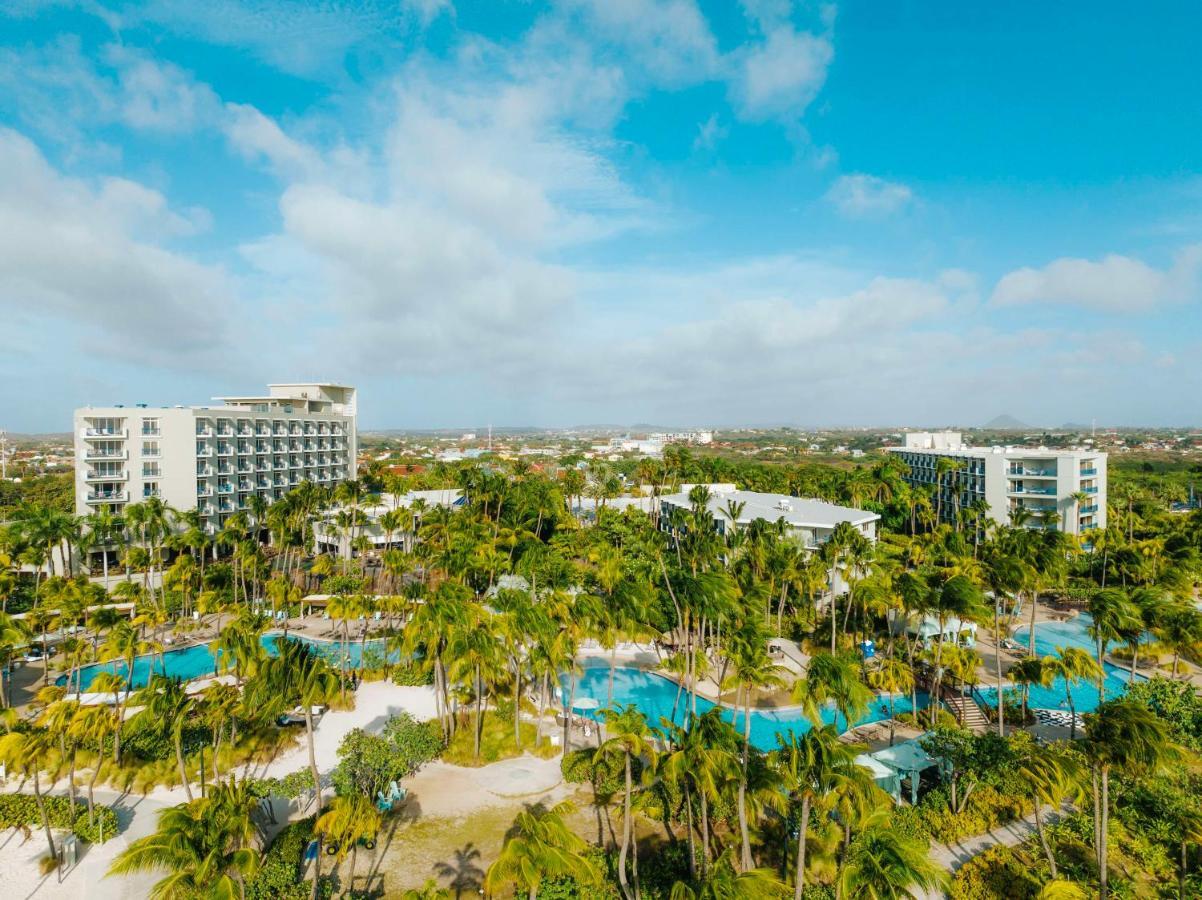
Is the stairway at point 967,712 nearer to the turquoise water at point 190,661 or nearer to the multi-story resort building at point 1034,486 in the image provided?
the turquoise water at point 190,661

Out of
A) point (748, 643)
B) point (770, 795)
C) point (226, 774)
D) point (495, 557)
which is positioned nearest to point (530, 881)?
point (770, 795)

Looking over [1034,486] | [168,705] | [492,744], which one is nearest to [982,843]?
[492,744]

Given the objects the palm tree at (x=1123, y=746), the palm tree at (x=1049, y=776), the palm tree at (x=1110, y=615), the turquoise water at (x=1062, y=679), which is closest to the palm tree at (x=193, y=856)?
the palm tree at (x=1049, y=776)

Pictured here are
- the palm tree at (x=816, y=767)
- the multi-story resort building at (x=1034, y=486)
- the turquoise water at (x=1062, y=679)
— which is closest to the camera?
the palm tree at (x=816, y=767)

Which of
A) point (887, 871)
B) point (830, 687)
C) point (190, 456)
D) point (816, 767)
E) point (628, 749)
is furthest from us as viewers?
point (190, 456)

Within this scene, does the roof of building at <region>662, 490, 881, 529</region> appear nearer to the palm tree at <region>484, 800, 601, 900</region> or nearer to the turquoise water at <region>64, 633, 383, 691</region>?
the turquoise water at <region>64, 633, 383, 691</region>

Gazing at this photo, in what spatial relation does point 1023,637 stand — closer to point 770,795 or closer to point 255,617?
point 770,795

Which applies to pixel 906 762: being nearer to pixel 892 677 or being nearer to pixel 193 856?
pixel 892 677
